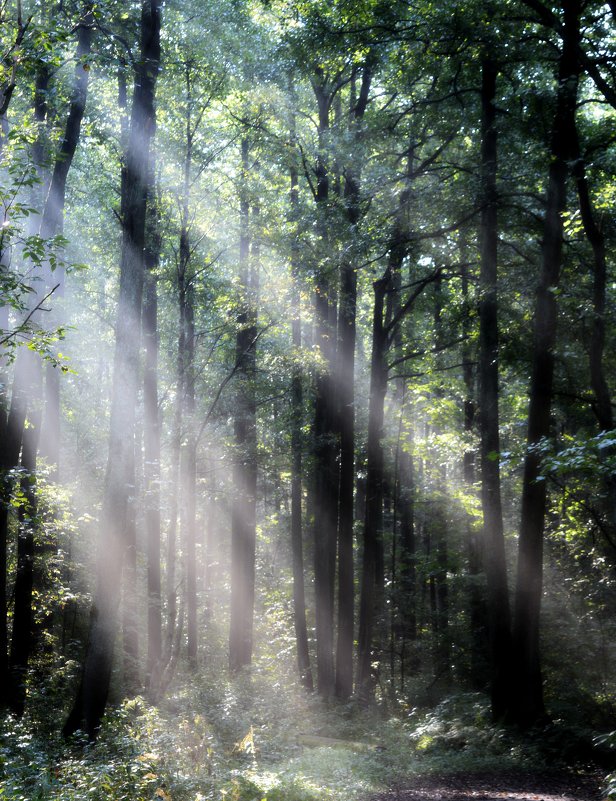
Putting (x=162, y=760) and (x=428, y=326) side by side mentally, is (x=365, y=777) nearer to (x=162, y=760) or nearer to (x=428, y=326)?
(x=162, y=760)

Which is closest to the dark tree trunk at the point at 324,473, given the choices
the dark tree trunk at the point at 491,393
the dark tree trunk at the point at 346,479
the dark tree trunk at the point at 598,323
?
the dark tree trunk at the point at 346,479

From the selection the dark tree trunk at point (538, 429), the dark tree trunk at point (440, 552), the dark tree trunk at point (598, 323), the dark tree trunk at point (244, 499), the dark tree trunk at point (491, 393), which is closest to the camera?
the dark tree trunk at point (598, 323)

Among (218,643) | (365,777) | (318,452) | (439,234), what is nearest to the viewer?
(365,777)

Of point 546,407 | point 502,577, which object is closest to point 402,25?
point 546,407

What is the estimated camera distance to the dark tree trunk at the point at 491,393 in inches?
507

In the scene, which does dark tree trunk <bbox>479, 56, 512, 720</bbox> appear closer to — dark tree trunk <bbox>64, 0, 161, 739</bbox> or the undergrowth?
the undergrowth

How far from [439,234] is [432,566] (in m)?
9.72

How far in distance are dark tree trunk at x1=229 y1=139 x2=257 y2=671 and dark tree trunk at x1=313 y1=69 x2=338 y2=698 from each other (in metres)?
1.92

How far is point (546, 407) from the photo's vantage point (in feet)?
40.2

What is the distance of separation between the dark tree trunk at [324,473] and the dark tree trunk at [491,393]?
476 centimetres

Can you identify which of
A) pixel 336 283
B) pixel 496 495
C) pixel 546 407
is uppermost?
pixel 336 283

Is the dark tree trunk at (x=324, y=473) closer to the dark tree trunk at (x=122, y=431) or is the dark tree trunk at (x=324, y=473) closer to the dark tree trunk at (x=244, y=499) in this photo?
the dark tree trunk at (x=244, y=499)

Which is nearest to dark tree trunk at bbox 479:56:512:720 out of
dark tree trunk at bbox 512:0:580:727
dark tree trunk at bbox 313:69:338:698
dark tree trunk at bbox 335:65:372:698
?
dark tree trunk at bbox 512:0:580:727

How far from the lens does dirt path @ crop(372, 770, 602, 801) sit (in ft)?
26.9
